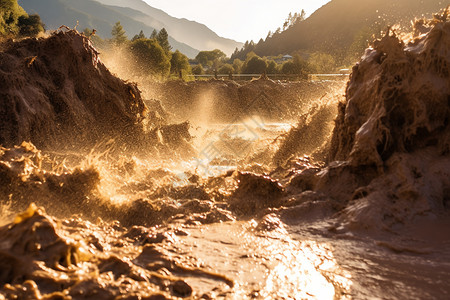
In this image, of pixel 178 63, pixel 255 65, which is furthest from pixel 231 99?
pixel 255 65

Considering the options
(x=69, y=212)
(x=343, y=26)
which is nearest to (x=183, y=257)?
(x=69, y=212)

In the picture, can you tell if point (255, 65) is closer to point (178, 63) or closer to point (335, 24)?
point (178, 63)

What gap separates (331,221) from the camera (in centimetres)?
369

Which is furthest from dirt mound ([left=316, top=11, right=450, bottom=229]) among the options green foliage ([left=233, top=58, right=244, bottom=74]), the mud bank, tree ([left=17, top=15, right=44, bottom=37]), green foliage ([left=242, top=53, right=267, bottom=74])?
green foliage ([left=233, top=58, right=244, bottom=74])

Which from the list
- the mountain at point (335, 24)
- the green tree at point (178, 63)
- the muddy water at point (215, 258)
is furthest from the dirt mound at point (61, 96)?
the mountain at point (335, 24)

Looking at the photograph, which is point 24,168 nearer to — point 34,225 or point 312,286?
point 34,225

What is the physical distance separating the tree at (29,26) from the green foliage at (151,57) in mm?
11157

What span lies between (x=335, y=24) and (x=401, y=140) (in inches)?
4494

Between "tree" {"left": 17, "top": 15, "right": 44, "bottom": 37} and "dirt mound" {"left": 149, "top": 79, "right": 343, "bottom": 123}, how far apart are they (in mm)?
21916

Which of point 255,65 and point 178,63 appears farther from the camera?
point 255,65

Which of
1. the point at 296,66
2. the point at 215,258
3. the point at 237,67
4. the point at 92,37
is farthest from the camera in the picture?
the point at 237,67

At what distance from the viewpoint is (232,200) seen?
430 centimetres

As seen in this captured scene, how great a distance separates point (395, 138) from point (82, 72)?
5249 millimetres

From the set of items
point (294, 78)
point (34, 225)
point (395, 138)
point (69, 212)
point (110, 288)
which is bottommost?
point (69, 212)
